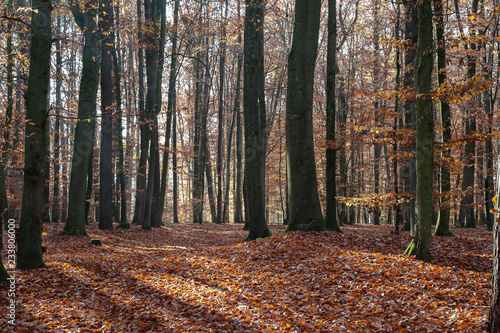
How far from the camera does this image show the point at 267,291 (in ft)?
19.4

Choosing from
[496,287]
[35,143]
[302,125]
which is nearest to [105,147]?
[35,143]

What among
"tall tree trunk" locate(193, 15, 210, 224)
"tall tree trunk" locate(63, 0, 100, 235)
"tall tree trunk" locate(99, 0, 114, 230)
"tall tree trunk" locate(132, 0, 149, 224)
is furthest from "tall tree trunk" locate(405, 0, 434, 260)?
"tall tree trunk" locate(193, 15, 210, 224)

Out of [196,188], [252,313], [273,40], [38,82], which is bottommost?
[252,313]

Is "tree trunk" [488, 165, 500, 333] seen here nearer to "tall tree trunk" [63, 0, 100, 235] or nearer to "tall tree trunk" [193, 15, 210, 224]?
"tall tree trunk" [63, 0, 100, 235]

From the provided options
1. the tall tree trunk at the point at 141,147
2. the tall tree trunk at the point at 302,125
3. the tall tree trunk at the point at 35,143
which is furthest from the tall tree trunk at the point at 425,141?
the tall tree trunk at the point at 141,147

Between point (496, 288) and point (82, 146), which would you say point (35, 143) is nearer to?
point (82, 146)

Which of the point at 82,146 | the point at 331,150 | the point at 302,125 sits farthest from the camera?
the point at 331,150

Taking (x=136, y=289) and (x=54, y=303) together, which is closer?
(x=54, y=303)

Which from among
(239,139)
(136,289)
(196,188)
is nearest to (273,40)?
(239,139)

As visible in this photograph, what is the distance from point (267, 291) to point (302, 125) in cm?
524

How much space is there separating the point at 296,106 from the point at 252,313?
6350 mm

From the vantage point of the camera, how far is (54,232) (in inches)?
481

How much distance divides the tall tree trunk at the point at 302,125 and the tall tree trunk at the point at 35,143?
6201mm

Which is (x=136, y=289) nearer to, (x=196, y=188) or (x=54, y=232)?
(x=54, y=232)
